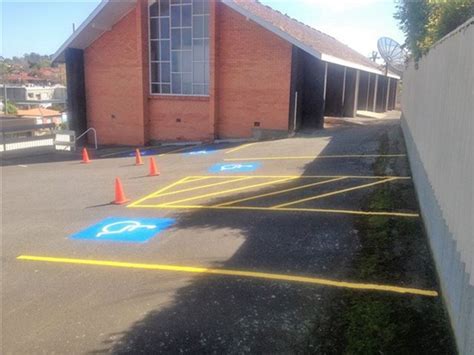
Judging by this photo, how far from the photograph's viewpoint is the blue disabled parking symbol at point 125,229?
775 cm

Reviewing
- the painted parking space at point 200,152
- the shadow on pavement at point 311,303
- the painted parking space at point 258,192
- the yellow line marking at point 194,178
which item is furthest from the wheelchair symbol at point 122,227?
the painted parking space at point 200,152

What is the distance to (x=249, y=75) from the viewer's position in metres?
20.5

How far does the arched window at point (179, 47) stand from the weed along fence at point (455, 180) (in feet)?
54.7

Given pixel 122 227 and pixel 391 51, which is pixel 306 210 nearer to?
pixel 122 227

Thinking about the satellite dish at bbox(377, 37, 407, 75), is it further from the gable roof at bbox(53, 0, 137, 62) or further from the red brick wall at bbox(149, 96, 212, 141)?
the gable roof at bbox(53, 0, 137, 62)

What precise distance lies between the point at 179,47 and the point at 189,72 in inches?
53.8

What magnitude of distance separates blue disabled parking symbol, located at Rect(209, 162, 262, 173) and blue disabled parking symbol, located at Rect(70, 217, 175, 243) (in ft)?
15.9

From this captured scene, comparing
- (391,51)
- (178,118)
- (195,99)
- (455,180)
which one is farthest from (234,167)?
(391,51)

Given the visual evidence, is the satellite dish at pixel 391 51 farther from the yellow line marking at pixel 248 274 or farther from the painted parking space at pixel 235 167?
the yellow line marking at pixel 248 274

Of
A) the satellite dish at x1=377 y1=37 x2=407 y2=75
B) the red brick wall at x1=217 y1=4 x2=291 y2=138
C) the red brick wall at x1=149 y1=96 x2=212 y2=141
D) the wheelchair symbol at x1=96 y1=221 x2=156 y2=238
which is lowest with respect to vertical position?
the wheelchair symbol at x1=96 y1=221 x2=156 y2=238

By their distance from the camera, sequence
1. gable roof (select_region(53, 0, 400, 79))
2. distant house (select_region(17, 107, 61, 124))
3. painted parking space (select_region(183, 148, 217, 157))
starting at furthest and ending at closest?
distant house (select_region(17, 107, 61, 124)), gable roof (select_region(53, 0, 400, 79)), painted parking space (select_region(183, 148, 217, 157))

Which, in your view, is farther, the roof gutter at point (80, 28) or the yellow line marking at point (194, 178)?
the roof gutter at point (80, 28)

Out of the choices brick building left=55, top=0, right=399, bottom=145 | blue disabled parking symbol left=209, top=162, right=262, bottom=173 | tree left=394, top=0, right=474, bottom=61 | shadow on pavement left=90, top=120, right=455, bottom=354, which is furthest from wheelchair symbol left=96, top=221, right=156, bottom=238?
brick building left=55, top=0, right=399, bottom=145

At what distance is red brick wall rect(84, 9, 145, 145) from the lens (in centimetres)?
2267
